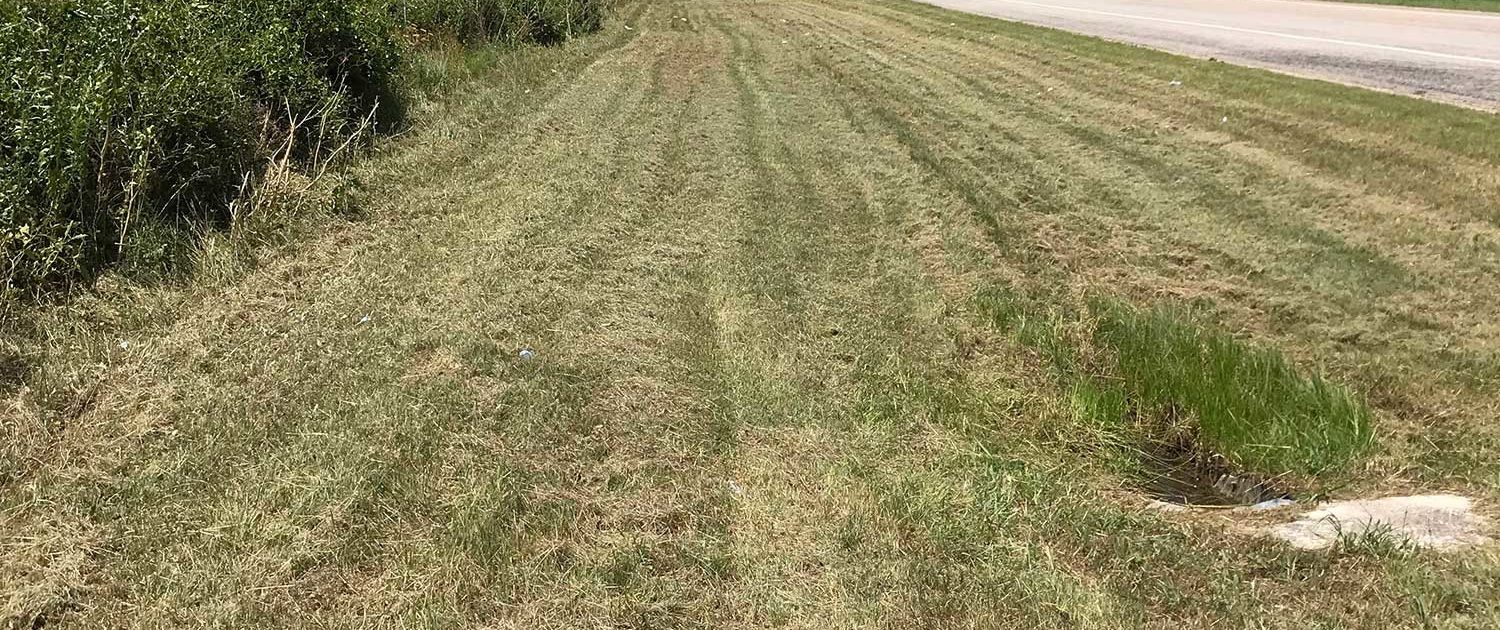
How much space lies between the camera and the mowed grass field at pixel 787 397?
2.74 m

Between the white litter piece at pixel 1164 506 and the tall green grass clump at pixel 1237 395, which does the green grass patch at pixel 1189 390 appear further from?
the white litter piece at pixel 1164 506

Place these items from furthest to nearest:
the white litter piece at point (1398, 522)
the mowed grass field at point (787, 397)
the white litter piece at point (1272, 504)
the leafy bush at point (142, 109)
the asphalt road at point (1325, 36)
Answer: the asphalt road at point (1325, 36)
the leafy bush at point (142, 109)
the white litter piece at point (1272, 504)
the white litter piece at point (1398, 522)
the mowed grass field at point (787, 397)

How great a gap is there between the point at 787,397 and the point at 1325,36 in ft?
44.7

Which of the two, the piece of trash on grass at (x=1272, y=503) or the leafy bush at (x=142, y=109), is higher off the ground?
the leafy bush at (x=142, y=109)

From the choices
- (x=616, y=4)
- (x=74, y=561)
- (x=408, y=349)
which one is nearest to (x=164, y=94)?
(x=408, y=349)

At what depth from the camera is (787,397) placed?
3.87 metres

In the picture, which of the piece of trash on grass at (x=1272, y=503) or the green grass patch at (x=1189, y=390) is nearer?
the piece of trash on grass at (x=1272, y=503)

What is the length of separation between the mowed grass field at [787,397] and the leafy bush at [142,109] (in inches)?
20.7

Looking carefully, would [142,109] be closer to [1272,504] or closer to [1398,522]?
[1272,504]

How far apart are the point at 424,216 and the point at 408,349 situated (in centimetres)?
218

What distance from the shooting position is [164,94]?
5363 mm

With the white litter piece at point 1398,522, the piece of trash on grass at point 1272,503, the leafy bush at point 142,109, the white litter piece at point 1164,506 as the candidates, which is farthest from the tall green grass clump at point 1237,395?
the leafy bush at point 142,109

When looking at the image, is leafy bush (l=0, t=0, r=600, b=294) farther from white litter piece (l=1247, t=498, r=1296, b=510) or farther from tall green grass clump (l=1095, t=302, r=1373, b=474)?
white litter piece (l=1247, t=498, r=1296, b=510)

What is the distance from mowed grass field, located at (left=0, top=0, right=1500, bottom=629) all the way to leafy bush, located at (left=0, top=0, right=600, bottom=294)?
0.53 meters
